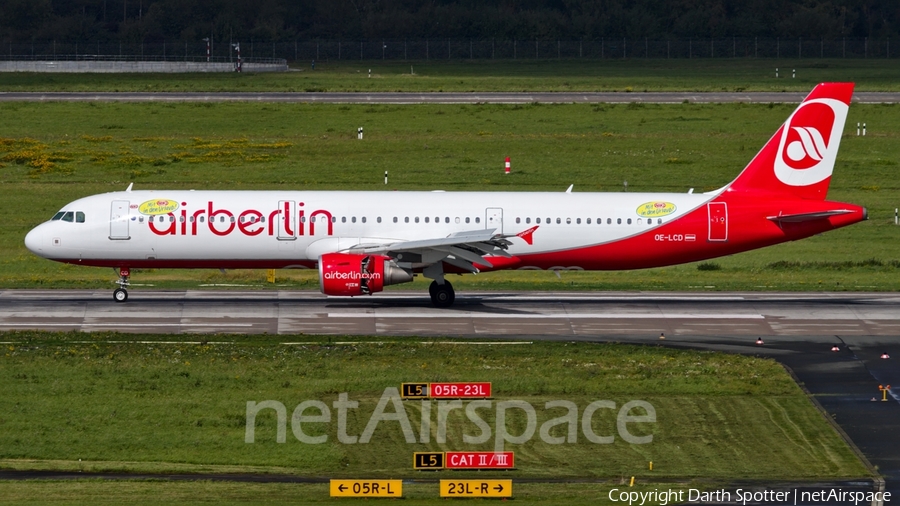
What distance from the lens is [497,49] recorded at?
16438 centimetres

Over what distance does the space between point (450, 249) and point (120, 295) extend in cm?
1292

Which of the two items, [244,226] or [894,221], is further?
[894,221]

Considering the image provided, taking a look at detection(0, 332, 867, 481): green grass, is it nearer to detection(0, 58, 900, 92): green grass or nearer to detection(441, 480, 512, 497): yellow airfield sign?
detection(441, 480, 512, 497): yellow airfield sign

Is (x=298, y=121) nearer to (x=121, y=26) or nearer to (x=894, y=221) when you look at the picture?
(x=894, y=221)

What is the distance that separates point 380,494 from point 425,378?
1018 cm

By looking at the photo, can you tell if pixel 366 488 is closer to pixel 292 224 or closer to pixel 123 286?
pixel 292 224

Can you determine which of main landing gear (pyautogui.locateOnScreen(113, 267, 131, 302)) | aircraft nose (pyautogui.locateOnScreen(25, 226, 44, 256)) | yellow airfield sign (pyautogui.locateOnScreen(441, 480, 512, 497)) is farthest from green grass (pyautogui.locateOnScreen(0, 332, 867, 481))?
aircraft nose (pyautogui.locateOnScreen(25, 226, 44, 256))

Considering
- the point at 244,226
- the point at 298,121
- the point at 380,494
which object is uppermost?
the point at 298,121

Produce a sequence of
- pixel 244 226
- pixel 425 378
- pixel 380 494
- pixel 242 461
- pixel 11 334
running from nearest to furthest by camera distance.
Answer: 1. pixel 380 494
2. pixel 242 461
3. pixel 425 378
4. pixel 11 334
5. pixel 244 226

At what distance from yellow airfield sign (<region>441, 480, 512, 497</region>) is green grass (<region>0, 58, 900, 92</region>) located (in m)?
→ 93.1

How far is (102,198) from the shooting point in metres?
47.5

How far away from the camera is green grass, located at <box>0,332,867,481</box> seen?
2723 centimetres

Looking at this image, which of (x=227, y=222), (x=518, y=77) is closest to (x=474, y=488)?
(x=227, y=222)

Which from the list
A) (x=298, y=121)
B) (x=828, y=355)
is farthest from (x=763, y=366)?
(x=298, y=121)
